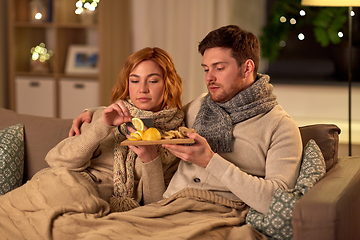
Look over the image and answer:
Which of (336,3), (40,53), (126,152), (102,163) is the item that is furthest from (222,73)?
(40,53)

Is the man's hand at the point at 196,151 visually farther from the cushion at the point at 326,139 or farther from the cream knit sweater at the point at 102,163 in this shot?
the cushion at the point at 326,139

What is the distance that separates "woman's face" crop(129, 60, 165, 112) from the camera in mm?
1819

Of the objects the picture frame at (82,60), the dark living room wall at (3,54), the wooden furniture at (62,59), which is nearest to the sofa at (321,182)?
the wooden furniture at (62,59)

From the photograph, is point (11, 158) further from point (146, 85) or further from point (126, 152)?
point (146, 85)

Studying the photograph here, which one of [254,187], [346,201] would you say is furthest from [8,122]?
[346,201]

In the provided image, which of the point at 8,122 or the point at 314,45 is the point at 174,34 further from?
the point at 8,122

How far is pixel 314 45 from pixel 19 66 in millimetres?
2944

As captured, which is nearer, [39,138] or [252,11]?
[39,138]

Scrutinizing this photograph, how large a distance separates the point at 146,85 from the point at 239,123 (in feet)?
1.41

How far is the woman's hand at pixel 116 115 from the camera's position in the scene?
1687 mm

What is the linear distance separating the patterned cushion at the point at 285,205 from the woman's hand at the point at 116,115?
2.00 feet

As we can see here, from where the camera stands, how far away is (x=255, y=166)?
5.50ft

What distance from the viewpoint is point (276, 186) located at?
4.95ft

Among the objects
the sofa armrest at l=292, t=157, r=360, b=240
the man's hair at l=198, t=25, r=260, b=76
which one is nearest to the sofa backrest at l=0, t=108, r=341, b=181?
the man's hair at l=198, t=25, r=260, b=76
